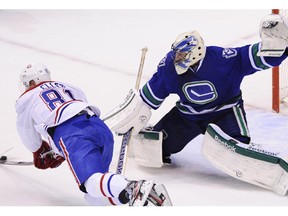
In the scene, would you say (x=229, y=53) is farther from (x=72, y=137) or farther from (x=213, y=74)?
(x=72, y=137)

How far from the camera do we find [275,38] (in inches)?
135

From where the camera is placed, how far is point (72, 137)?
3217 millimetres

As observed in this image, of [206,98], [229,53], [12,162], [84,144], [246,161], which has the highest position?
[229,53]

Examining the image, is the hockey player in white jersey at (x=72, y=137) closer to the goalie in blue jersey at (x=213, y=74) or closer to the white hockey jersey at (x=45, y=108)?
the white hockey jersey at (x=45, y=108)

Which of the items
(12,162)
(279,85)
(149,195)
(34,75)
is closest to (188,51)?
(34,75)

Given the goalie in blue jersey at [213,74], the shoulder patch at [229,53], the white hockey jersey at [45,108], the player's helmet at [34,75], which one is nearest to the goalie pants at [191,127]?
the goalie in blue jersey at [213,74]

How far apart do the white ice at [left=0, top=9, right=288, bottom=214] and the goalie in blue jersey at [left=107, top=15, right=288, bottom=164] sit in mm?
233

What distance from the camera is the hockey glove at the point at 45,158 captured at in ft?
11.5

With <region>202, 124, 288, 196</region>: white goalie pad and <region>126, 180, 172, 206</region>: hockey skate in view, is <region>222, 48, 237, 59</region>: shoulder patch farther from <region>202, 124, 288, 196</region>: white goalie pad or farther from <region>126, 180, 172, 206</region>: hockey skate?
<region>126, 180, 172, 206</region>: hockey skate

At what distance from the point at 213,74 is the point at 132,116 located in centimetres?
41

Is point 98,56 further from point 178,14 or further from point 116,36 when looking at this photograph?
point 178,14

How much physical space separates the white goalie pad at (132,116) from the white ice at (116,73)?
0.58 feet

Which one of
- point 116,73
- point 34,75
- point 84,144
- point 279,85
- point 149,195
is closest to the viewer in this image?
point 149,195

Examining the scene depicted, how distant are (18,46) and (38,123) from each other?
7.20ft
